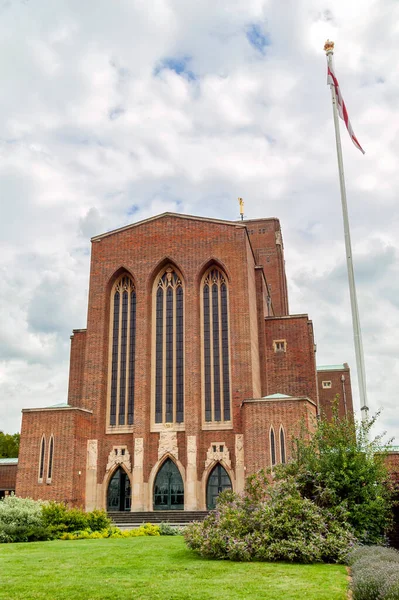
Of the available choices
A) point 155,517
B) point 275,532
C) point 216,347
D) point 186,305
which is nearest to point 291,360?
point 216,347

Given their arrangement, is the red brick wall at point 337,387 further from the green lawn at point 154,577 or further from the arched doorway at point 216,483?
the green lawn at point 154,577

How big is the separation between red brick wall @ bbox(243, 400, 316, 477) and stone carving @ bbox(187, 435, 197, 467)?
2.93 meters

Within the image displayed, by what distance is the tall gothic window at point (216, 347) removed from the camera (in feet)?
102

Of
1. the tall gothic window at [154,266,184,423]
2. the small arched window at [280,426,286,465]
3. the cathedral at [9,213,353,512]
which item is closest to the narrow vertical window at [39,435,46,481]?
the cathedral at [9,213,353,512]

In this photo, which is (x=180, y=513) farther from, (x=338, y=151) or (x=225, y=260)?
(x=338, y=151)

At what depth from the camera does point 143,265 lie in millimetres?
33844

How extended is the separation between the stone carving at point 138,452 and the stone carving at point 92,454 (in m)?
2.05

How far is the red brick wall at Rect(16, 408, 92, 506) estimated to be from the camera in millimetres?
28812

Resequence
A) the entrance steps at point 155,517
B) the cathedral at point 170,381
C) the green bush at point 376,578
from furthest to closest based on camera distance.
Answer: the cathedral at point 170,381 → the entrance steps at point 155,517 → the green bush at point 376,578

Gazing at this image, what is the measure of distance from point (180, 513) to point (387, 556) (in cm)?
1806

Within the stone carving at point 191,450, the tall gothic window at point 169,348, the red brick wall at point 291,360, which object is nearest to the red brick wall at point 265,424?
the stone carving at point 191,450

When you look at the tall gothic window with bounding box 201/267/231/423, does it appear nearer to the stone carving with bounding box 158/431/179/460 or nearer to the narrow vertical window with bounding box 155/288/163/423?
the stone carving with bounding box 158/431/179/460

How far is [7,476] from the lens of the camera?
37656 mm

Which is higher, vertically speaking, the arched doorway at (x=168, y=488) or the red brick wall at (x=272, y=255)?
the red brick wall at (x=272, y=255)
